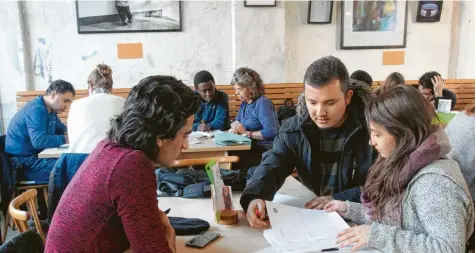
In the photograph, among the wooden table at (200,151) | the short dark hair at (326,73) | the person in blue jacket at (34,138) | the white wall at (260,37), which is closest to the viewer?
the short dark hair at (326,73)

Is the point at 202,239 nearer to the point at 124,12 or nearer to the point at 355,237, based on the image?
the point at 355,237

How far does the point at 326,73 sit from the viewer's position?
6.10ft

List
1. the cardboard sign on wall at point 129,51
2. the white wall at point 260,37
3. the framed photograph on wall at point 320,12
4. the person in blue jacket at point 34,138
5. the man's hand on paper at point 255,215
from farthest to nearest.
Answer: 1. the framed photograph on wall at point 320,12
2. the cardboard sign on wall at point 129,51
3. the white wall at point 260,37
4. the person in blue jacket at point 34,138
5. the man's hand on paper at point 255,215

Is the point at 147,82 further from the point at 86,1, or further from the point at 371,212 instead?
the point at 86,1

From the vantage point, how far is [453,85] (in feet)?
19.5

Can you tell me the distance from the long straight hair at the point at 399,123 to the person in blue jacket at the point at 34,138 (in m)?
3.04

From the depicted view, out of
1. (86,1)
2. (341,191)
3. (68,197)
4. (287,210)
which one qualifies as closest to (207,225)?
(287,210)

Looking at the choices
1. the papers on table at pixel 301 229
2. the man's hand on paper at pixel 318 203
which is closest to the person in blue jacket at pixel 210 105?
the man's hand on paper at pixel 318 203

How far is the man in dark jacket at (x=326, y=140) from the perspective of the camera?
6.15ft

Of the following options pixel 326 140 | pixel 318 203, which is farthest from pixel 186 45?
pixel 318 203

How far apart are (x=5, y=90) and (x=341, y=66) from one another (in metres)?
4.59

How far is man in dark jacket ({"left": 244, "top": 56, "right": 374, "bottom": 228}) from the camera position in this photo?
1.88m

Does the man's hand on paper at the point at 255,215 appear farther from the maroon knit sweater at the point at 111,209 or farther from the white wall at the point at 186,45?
the white wall at the point at 186,45

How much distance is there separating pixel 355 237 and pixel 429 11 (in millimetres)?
5383
